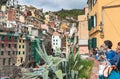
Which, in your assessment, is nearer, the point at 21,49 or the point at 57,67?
the point at 57,67

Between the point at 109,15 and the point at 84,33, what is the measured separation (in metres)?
15.9

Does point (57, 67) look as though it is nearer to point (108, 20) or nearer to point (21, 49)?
point (108, 20)

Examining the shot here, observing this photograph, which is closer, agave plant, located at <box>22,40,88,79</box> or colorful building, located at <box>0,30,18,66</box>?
agave plant, located at <box>22,40,88,79</box>

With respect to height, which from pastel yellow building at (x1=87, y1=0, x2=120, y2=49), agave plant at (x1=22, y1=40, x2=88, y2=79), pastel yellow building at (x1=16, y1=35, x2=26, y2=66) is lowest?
pastel yellow building at (x1=16, y1=35, x2=26, y2=66)

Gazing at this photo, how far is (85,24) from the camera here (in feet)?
119

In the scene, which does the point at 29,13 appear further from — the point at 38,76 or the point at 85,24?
the point at 38,76

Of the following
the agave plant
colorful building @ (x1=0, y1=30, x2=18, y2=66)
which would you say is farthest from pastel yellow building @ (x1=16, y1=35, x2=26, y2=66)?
the agave plant

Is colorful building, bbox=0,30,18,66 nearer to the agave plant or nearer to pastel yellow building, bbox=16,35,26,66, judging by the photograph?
pastel yellow building, bbox=16,35,26,66

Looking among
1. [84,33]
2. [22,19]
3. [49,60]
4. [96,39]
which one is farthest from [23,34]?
[49,60]

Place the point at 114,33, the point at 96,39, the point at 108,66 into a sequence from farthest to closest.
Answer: the point at 96,39
the point at 114,33
the point at 108,66

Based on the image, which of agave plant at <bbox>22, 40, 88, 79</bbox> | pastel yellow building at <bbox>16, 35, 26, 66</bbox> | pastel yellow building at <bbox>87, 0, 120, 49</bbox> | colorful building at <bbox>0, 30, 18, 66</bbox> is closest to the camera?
agave plant at <bbox>22, 40, 88, 79</bbox>

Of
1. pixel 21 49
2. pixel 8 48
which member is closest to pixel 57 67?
pixel 8 48

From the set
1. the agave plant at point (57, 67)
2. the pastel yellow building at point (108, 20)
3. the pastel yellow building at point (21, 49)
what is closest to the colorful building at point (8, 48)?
the pastel yellow building at point (21, 49)

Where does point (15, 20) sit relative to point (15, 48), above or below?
above
